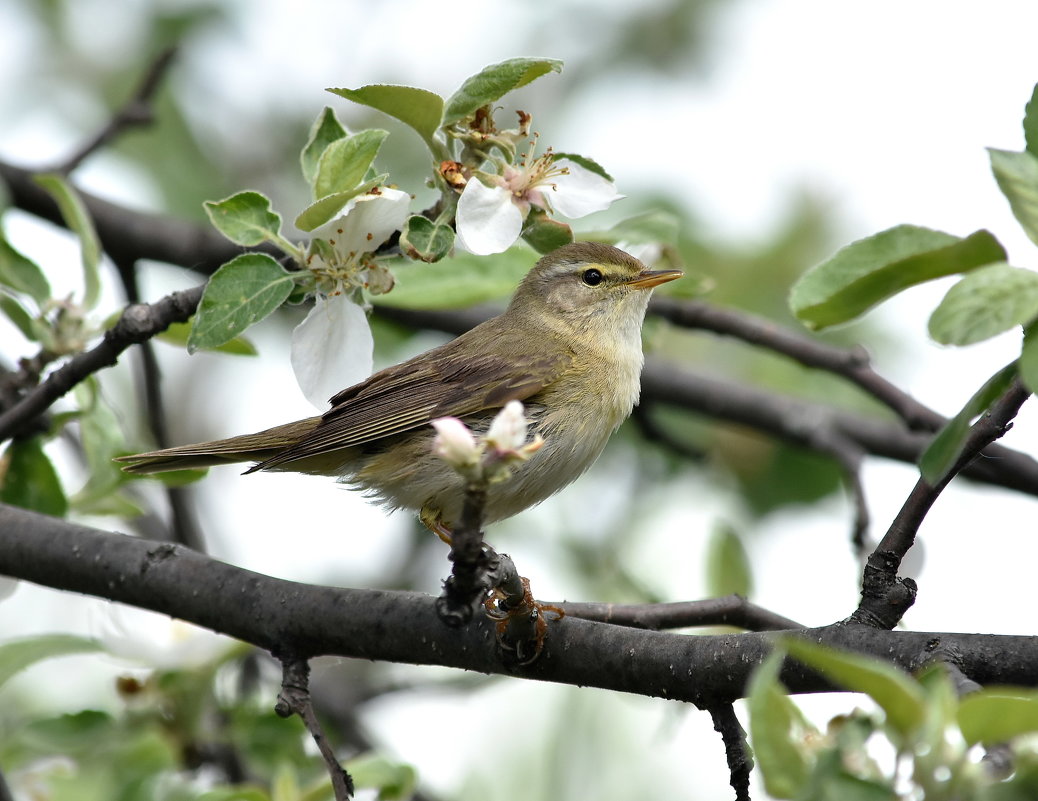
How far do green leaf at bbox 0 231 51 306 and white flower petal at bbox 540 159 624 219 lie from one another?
1.57m

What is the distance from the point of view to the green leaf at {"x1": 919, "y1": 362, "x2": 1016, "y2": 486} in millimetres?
1822

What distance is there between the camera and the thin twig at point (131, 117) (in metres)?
4.45

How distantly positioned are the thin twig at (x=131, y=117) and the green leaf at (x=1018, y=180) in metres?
3.48

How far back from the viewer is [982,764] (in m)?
1.57

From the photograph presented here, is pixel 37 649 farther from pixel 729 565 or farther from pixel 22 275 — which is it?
pixel 729 565

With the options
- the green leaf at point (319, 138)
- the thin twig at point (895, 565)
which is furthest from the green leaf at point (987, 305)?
the green leaf at point (319, 138)

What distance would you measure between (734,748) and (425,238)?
1263mm

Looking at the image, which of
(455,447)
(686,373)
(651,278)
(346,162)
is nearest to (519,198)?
(346,162)

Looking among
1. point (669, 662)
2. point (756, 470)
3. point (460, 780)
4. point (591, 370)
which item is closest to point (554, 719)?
point (460, 780)

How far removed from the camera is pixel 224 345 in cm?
310

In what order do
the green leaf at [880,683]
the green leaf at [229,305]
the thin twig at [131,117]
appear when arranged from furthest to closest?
1. the thin twig at [131,117]
2. the green leaf at [229,305]
3. the green leaf at [880,683]

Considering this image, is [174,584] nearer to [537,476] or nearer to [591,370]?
[537,476]

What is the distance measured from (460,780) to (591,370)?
7.98ft

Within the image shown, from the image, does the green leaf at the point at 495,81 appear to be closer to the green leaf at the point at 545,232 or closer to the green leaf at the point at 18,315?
the green leaf at the point at 545,232
